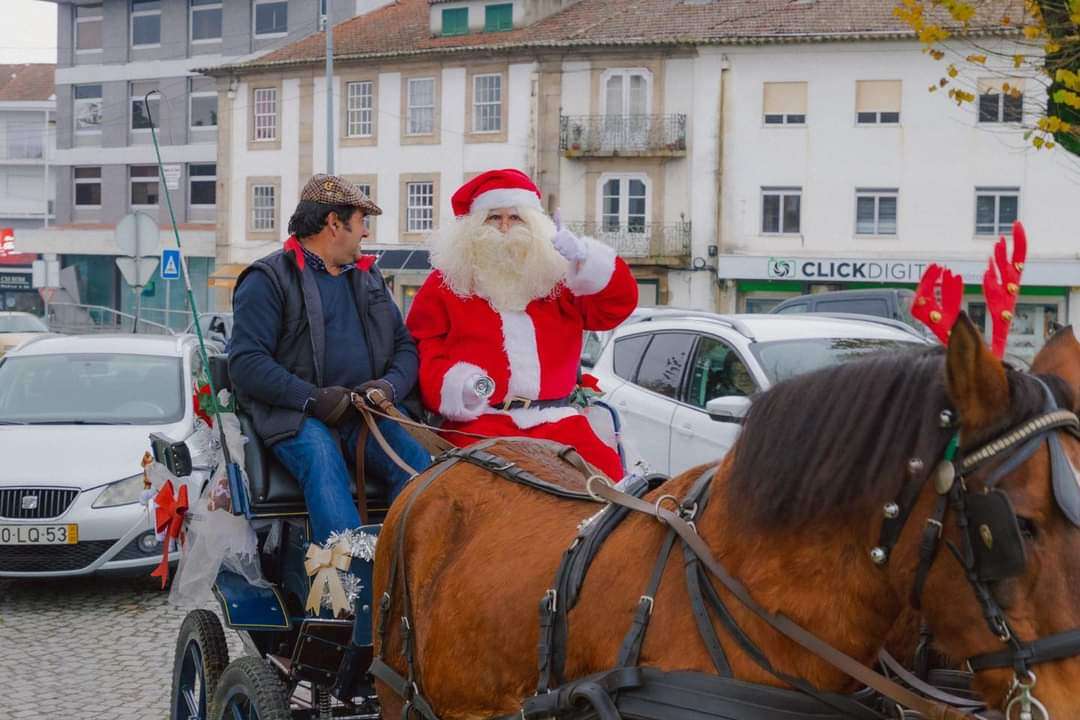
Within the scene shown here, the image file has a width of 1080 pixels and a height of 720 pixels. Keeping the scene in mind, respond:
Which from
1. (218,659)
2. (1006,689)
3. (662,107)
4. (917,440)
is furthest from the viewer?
(662,107)

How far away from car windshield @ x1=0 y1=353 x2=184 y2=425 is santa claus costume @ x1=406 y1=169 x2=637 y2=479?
17.7 ft

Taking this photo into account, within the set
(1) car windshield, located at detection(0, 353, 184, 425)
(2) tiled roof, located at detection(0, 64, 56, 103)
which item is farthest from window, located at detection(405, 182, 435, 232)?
(2) tiled roof, located at detection(0, 64, 56, 103)

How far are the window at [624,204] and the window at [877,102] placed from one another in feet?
21.8

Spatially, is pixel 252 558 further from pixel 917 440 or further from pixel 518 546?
pixel 917 440

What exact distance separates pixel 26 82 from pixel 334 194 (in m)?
73.1

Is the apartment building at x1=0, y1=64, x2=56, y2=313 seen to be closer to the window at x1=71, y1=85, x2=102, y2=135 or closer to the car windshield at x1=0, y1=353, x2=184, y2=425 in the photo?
the window at x1=71, y1=85, x2=102, y2=135

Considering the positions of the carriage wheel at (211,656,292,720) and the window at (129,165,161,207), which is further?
the window at (129,165,161,207)

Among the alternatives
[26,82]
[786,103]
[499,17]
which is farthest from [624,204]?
[26,82]

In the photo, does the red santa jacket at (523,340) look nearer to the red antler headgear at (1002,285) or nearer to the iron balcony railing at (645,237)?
the red antler headgear at (1002,285)

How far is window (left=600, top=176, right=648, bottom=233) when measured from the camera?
39312 millimetres

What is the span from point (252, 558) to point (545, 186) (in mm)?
35725

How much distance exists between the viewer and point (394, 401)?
485 centimetres

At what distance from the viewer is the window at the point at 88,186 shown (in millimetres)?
55125

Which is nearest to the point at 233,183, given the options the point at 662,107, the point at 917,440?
→ the point at 662,107
